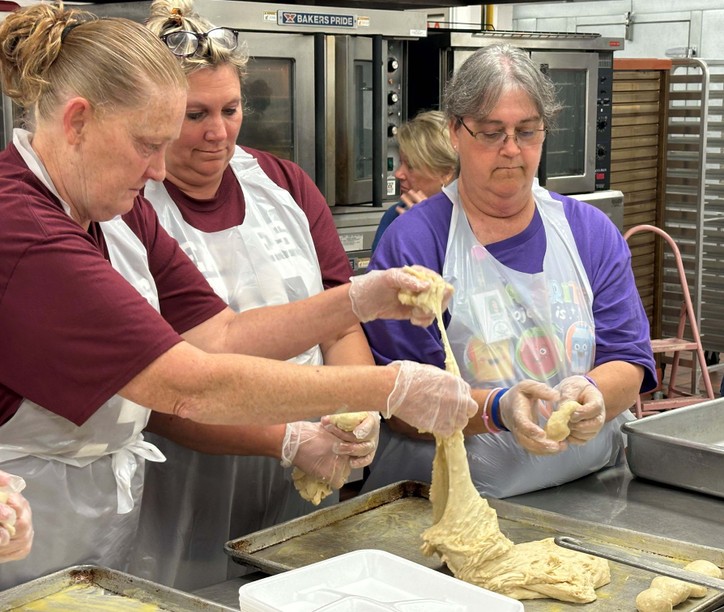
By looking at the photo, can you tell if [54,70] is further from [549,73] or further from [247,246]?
[549,73]

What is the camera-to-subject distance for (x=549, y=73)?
4.43 metres

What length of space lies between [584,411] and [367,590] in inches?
26.0

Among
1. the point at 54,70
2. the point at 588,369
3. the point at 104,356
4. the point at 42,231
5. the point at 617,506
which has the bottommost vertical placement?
the point at 617,506

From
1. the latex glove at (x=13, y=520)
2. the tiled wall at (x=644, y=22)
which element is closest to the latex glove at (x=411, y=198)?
the latex glove at (x=13, y=520)

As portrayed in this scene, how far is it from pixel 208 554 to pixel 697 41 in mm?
6244

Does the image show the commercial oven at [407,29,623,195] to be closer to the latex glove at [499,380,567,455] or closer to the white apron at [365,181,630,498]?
the white apron at [365,181,630,498]

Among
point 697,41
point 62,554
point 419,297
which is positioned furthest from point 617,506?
point 697,41

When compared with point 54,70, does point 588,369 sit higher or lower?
lower

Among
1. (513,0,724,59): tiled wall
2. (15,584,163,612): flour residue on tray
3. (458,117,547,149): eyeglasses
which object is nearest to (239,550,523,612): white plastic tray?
(15,584,163,612): flour residue on tray

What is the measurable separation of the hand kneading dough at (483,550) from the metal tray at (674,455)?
0.48 meters

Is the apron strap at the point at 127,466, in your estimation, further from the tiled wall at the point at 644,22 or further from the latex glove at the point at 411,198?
the tiled wall at the point at 644,22

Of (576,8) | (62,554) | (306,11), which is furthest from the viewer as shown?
(576,8)

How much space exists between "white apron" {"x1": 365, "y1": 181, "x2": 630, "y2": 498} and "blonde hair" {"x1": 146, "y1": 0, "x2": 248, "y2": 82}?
599mm

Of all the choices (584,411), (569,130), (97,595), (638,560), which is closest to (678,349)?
(569,130)
